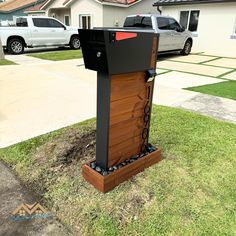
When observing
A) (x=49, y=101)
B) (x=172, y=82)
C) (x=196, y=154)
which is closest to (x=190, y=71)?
(x=172, y=82)

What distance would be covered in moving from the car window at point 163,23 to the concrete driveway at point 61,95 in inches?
79.1

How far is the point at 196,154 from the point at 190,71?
6016 millimetres

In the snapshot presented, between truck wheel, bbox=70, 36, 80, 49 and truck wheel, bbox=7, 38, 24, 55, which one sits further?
truck wheel, bbox=70, 36, 80, 49

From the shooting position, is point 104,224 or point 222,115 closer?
point 104,224

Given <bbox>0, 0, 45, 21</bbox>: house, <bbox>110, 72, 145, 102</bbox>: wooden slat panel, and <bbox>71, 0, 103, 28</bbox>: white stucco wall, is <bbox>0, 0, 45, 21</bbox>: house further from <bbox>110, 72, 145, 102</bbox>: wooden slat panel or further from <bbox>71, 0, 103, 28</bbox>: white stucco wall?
<bbox>110, 72, 145, 102</bbox>: wooden slat panel

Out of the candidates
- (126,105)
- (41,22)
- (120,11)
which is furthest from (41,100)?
(120,11)

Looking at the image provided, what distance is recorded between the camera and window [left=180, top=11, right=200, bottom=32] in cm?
1300

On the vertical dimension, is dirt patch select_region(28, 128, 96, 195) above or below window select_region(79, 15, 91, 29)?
below

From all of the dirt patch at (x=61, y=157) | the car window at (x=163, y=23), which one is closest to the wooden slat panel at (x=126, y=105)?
the dirt patch at (x=61, y=157)

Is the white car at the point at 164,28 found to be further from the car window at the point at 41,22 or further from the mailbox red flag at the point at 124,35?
the mailbox red flag at the point at 124,35

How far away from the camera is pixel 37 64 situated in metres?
9.44

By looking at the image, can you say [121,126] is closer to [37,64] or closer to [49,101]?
[49,101]

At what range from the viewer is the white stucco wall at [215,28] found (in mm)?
11711

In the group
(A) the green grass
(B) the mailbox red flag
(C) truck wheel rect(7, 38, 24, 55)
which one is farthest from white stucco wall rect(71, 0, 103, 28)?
(B) the mailbox red flag
